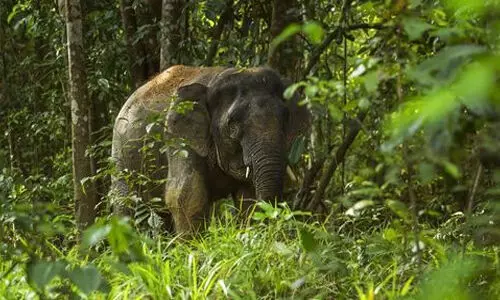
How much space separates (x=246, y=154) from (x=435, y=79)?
504 cm

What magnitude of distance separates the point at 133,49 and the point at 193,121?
7.15ft

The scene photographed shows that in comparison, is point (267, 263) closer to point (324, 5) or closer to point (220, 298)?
point (220, 298)

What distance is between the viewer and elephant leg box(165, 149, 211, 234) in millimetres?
7922

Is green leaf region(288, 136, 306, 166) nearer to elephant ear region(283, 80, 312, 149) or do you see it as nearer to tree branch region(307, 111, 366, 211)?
tree branch region(307, 111, 366, 211)

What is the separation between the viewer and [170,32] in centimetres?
907

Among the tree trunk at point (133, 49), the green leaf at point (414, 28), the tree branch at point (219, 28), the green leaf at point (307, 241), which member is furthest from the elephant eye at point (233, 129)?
the green leaf at point (414, 28)

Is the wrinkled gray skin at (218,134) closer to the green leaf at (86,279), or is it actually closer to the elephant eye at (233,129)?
the elephant eye at (233,129)

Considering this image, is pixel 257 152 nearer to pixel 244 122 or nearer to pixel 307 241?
pixel 244 122

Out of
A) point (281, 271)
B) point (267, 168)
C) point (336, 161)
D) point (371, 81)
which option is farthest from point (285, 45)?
point (371, 81)

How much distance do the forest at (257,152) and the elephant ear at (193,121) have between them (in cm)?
1

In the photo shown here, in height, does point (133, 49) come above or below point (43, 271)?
below

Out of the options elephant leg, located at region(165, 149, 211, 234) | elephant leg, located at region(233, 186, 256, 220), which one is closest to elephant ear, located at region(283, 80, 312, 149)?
elephant leg, located at region(233, 186, 256, 220)

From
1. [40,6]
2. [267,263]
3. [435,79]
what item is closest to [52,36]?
[40,6]

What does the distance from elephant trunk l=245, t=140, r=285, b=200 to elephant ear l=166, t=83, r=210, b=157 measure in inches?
21.5
